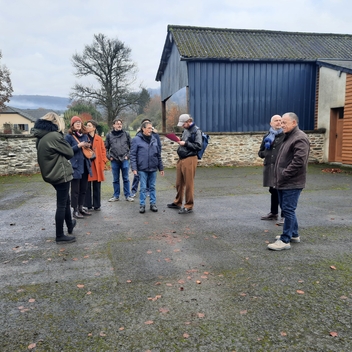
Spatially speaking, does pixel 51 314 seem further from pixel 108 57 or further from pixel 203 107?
pixel 108 57

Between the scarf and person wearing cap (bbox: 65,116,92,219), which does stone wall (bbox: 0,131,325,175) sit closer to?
person wearing cap (bbox: 65,116,92,219)

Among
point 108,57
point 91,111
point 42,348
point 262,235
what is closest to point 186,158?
point 262,235

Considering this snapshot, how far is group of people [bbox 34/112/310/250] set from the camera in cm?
445

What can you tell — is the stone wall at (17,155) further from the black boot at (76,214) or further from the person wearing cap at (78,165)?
the black boot at (76,214)

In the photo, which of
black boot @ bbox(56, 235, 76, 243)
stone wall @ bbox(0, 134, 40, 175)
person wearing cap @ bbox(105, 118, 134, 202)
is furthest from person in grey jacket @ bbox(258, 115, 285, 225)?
stone wall @ bbox(0, 134, 40, 175)

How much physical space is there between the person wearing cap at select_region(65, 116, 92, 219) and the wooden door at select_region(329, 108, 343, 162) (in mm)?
12085

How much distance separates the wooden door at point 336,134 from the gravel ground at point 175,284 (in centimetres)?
915

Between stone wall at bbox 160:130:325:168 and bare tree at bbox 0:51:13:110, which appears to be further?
bare tree at bbox 0:51:13:110

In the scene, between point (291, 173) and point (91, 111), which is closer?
point (291, 173)

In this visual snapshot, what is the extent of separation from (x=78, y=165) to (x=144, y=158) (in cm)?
130

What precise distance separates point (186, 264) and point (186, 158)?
9.39ft

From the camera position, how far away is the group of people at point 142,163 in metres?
4.45

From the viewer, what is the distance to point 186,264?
13.2 feet

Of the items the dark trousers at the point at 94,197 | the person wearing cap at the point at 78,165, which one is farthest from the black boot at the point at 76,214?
the dark trousers at the point at 94,197
